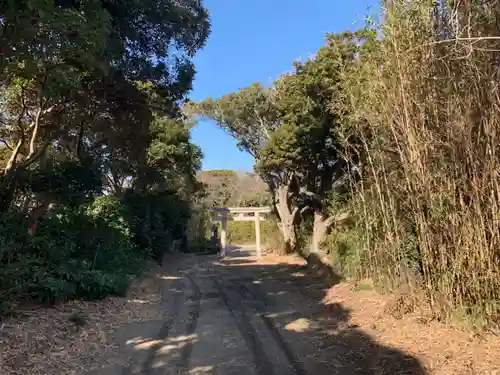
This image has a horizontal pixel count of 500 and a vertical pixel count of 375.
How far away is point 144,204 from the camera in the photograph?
14.1 meters

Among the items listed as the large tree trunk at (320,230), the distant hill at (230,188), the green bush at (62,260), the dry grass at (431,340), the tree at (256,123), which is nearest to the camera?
the dry grass at (431,340)

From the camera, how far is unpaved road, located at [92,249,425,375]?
4.04 metres

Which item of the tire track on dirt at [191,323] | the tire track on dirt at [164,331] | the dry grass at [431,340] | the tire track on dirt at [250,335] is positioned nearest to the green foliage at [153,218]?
the tire track on dirt at [191,323]

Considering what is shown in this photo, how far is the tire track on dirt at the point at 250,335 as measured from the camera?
4.08m

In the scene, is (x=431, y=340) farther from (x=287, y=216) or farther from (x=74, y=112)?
(x=287, y=216)

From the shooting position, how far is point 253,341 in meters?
4.98

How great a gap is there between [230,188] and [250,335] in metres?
26.7

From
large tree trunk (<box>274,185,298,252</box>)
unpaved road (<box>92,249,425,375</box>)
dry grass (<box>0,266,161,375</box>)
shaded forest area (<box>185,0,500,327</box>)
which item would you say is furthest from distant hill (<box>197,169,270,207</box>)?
shaded forest area (<box>185,0,500,327</box>)

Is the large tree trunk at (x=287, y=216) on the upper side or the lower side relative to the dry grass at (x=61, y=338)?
upper

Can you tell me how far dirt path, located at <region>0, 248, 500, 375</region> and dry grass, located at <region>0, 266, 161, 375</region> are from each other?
1cm

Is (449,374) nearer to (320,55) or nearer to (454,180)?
(454,180)

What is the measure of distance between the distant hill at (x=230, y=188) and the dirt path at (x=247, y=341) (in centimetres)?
2221

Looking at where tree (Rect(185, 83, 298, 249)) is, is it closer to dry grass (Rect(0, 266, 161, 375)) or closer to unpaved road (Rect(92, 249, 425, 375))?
unpaved road (Rect(92, 249, 425, 375))

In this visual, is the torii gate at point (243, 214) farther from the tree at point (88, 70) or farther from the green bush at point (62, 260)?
the green bush at point (62, 260)
